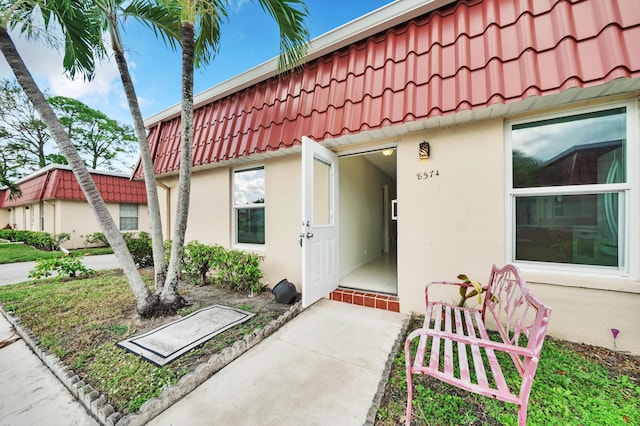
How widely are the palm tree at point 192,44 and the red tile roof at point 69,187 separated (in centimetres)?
1087

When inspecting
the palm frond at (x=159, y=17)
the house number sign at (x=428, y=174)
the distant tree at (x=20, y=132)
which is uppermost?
the distant tree at (x=20, y=132)

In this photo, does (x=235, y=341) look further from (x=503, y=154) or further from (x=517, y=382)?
(x=503, y=154)

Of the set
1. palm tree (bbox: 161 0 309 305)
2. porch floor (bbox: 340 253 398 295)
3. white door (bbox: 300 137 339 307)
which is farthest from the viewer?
porch floor (bbox: 340 253 398 295)

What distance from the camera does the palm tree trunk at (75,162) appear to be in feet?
8.27

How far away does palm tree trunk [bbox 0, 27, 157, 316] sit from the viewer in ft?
8.27

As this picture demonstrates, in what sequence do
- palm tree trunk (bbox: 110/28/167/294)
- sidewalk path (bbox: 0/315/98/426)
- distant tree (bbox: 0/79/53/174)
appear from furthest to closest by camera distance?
distant tree (bbox: 0/79/53/174), palm tree trunk (bbox: 110/28/167/294), sidewalk path (bbox: 0/315/98/426)

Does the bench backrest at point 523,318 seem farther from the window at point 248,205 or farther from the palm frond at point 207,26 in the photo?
the palm frond at point 207,26

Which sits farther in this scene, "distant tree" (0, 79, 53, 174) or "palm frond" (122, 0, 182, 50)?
"distant tree" (0, 79, 53, 174)

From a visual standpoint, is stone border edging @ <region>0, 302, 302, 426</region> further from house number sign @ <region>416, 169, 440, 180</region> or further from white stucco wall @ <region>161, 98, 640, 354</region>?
house number sign @ <region>416, 169, 440, 180</region>

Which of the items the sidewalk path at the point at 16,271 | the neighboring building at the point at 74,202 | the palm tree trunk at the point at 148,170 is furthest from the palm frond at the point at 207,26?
the neighboring building at the point at 74,202

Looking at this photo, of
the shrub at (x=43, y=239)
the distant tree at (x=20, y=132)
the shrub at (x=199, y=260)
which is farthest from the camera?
the distant tree at (x=20, y=132)

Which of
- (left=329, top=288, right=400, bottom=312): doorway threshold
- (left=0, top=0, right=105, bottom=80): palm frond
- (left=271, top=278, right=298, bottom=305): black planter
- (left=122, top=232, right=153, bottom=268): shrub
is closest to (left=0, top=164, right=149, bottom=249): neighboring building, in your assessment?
(left=122, top=232, right=153, bottom=268): shrub

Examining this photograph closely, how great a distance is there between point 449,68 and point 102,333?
199 inches

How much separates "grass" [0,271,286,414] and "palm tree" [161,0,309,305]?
2.33 feet
